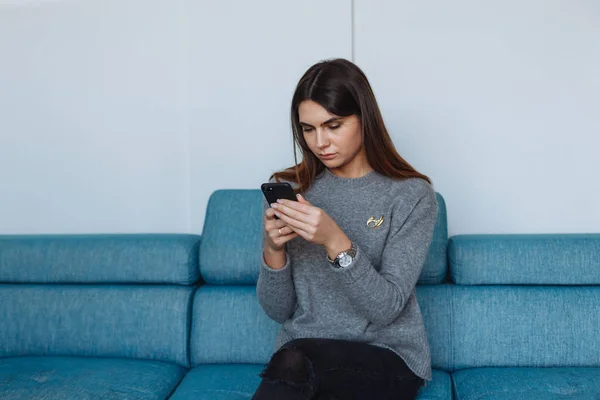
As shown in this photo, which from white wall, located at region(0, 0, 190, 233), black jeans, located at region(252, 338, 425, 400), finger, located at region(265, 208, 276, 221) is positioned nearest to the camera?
black jeans, located at region(252, 338, 425, 400)

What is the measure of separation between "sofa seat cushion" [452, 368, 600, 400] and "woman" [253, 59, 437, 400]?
8.0 inches

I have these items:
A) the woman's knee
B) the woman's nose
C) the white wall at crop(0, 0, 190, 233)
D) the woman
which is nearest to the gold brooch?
the woman

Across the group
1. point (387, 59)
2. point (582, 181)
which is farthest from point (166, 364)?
point (582, 181)

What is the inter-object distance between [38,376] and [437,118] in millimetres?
1588

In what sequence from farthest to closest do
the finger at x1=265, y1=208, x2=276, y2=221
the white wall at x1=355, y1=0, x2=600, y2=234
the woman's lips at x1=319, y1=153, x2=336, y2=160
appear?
1. the white wall at x1=355, y1=0, x2=600, y2=234
2. the woman's lips at x1=319, y1=153, x2=336, y2=160
3. the finger at x1=265, y1=208, x2=276, y2=221

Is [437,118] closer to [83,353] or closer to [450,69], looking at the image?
[450,69]

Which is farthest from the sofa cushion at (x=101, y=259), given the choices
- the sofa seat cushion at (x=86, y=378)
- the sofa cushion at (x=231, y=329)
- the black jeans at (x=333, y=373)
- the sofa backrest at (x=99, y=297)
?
the black jeans at (x=333, y=373)

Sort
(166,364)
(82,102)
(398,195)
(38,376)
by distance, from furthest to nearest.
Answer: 1. (82,102)
2. (166,364)
3. (38,376)
4. (398,195)

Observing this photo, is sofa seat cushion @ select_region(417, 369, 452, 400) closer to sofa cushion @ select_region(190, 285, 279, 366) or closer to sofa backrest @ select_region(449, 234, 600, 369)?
sofa backrest @ select_region(449, 234, 600, 369)

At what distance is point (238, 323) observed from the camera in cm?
210

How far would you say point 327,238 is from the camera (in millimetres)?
1457

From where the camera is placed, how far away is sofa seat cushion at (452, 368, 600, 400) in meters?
1.71

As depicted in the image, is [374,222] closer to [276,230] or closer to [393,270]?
[393,270]

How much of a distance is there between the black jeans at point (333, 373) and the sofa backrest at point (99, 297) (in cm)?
77
